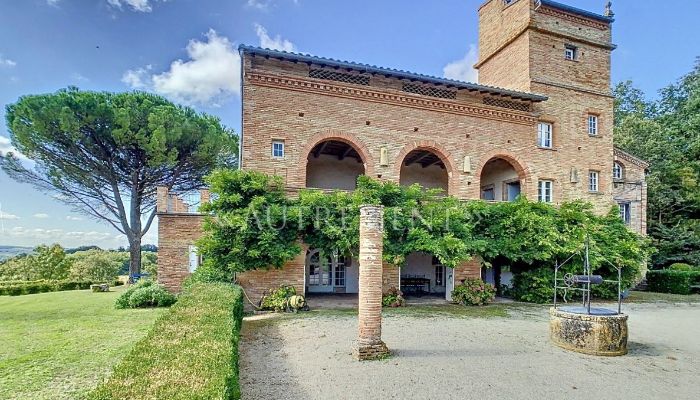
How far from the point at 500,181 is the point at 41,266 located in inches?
1180

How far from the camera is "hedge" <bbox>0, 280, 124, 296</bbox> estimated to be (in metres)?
19.7

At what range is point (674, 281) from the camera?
744 inches

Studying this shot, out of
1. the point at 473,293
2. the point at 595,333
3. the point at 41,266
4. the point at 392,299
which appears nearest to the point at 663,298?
the point at 473,293

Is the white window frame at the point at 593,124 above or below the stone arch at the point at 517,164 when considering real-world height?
above

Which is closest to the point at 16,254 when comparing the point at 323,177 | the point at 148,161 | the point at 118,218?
the point at 118,218

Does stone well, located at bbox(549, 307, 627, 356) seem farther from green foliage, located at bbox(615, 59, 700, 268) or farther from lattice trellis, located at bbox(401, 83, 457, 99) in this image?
green foliage, located at bbox(615, 59, 700, 268)

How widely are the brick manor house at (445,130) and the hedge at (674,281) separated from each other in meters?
2.65

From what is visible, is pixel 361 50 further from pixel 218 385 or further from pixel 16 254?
pixel 16 254

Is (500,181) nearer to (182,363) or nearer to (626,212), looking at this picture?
(626,212)

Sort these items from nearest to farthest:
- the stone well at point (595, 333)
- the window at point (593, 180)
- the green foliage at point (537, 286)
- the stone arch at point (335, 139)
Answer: the stone well at point (595, 333) < the stone arch at point (335, 139) < the green foliage at point (537, 286) < the window at point (593, 180)

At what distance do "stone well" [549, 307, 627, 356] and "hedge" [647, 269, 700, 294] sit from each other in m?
15.7

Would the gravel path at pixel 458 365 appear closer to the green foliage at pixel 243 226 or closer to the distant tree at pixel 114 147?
the green foliage at pixel 243 226

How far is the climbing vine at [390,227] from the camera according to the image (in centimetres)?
1149

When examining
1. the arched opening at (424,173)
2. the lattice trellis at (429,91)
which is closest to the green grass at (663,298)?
the arched opening at (424,173)
